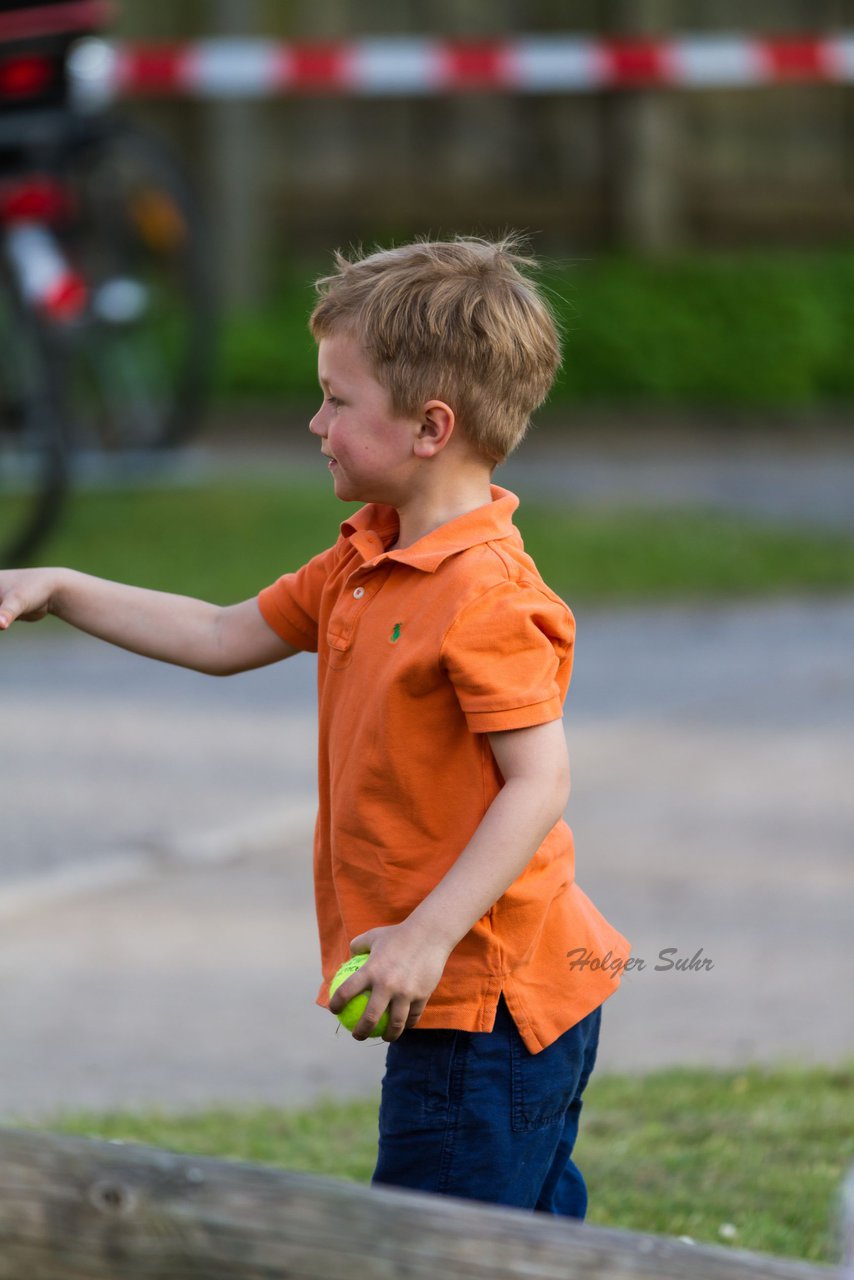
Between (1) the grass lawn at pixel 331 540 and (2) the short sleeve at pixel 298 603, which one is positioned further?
(1) the grass lawn at pixel 331 540

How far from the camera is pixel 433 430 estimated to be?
2037mm

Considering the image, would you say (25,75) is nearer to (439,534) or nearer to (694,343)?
(694,343)

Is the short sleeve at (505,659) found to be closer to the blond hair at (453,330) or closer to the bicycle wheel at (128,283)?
the blond hair at (453,330)

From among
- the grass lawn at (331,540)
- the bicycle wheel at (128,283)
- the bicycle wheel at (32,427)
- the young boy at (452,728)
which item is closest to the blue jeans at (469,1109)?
the young boy at (452,728)

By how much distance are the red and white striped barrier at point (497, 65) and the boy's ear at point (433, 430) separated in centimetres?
713

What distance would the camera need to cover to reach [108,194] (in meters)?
7.48

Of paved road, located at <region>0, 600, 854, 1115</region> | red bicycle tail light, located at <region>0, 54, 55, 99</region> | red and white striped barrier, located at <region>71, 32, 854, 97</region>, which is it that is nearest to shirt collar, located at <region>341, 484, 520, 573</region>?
paved road, located at <region>0, 600, 854, 1115</region>

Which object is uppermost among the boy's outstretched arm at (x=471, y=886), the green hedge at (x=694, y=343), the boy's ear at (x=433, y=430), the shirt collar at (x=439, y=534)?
the green hedge at (x=694, y=343)

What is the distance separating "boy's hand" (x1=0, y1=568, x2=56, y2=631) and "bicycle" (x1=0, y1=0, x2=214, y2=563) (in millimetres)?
4480

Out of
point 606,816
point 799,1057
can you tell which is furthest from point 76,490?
point 799,1057

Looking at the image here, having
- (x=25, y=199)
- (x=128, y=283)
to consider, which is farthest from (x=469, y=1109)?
(x=128, y=283)

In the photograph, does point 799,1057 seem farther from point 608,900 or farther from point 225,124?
point 225,124

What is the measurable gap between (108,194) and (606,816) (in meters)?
3.77

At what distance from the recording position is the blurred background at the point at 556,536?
12.6 feet
